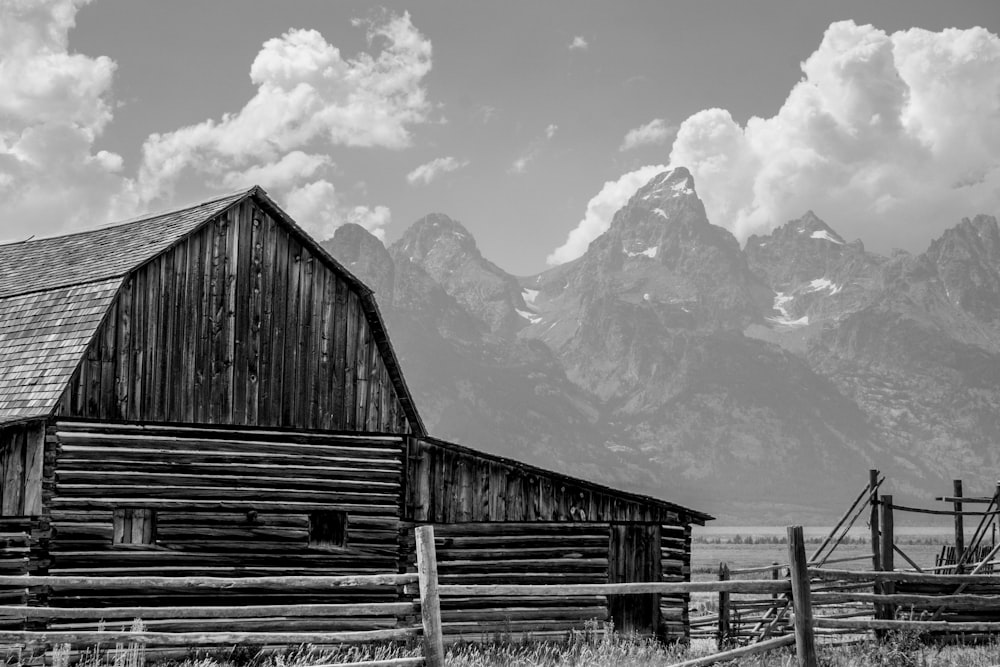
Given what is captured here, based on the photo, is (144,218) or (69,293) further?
(144,218)

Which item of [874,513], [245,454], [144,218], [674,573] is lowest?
[674,573]

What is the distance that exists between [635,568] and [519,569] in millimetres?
2544

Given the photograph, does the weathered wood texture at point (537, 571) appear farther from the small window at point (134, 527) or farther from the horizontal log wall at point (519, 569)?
the small window at point (134, 527)

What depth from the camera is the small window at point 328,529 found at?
2261 cm

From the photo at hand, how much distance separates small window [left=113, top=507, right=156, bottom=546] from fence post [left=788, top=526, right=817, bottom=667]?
474 inches

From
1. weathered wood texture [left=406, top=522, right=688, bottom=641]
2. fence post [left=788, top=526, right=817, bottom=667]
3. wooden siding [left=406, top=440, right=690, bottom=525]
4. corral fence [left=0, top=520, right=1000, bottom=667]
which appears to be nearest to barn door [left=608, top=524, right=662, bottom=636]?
weathered wood texture [left=406, top=522, right=688, bottom=641]

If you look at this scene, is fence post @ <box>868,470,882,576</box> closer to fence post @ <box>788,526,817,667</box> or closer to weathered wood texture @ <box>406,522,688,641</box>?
weathered wood texture @ <box>406,522,688,641</box>

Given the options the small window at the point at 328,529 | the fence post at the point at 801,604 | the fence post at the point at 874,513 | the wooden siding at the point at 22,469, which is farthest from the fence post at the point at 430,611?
the fence post at the point at 874,513

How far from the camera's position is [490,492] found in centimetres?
2383

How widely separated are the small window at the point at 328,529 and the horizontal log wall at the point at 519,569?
1303mm

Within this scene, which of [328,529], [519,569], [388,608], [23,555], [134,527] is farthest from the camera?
[519,569]

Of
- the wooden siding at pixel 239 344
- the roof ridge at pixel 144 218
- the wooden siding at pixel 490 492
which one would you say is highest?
the roof ridge at pixel 144 218

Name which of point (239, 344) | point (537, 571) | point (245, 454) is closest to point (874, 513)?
point (537, 571)

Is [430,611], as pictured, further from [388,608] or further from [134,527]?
[134,527]
